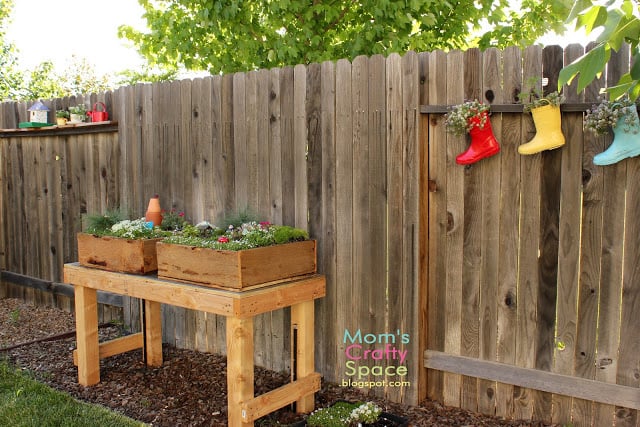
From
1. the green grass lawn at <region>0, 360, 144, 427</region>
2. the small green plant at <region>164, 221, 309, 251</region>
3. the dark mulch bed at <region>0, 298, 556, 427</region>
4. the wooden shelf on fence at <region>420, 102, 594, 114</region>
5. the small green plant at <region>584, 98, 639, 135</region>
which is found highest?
the wooden shelf on fence at <region>420, 102, 594, 114</region>

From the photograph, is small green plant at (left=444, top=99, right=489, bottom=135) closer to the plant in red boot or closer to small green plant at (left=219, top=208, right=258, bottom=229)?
the plant in red boot

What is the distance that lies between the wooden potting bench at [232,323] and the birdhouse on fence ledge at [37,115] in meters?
2.23

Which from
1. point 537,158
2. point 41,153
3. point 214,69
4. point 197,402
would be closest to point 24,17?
point 214,69

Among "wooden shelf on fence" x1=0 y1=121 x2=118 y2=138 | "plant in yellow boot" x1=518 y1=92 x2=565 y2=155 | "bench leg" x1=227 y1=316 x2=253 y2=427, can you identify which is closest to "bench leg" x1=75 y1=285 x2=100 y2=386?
"bench leg" x1=227 y1=316 x2=253 y2=427

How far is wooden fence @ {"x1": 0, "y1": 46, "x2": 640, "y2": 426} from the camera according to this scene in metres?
3.08

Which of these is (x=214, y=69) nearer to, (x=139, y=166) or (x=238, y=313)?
(x=139, y=166)

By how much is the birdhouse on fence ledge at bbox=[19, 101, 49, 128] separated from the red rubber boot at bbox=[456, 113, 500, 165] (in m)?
4.38

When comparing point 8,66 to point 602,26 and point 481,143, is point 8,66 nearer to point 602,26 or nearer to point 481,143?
point 481,143

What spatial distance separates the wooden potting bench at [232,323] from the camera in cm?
329

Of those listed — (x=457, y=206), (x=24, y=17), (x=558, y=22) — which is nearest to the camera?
(x=457, y=206)

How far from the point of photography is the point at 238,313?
→ 3.21 metres

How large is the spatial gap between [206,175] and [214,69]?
11.8 ft

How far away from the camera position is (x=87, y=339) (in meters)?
4.21

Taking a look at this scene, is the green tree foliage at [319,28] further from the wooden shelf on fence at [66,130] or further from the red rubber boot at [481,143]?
the red rubber boot at [481,143]
